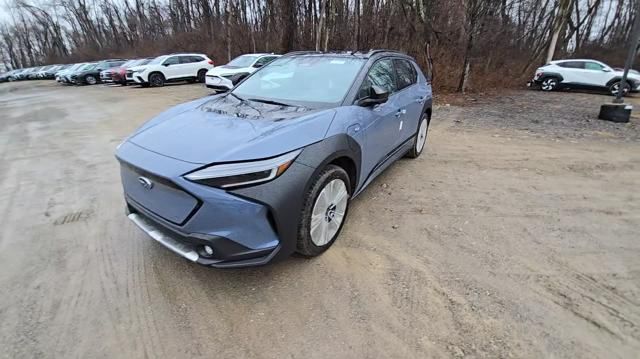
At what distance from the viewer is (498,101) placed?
12617mm

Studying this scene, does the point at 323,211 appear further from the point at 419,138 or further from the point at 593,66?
the point at 593,66

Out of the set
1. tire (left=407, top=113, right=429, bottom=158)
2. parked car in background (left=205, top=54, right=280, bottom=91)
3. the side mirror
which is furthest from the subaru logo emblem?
parked car in background (left=205, top=54, right=280, bottom=91)

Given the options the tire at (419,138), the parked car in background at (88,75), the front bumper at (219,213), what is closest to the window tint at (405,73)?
the tire at (419,138)

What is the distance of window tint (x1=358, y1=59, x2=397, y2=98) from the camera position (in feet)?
11.1

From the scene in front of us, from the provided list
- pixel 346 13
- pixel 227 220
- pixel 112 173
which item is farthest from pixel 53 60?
pixel 227 220

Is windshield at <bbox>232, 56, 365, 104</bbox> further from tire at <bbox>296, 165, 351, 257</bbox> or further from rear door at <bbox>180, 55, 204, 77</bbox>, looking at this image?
rear door at <bbox>180, 55, 204, 77</bbox>

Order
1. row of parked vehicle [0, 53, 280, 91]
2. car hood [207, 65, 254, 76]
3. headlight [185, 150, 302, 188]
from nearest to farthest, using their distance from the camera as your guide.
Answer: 1. headlight [185, 150, 302, 188]
2. car hood [207, 65, 254, 76]
3. row of parked vehicle [0, 53, 280, 91]

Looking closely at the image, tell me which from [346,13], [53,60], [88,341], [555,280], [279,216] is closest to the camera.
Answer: [88,341]

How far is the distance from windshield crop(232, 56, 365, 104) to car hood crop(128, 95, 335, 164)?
309 mm

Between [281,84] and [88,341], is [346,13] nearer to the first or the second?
[281,84]

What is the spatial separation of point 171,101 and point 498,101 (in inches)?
465

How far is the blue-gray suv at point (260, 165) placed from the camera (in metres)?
2.15

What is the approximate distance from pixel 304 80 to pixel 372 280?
206 cm

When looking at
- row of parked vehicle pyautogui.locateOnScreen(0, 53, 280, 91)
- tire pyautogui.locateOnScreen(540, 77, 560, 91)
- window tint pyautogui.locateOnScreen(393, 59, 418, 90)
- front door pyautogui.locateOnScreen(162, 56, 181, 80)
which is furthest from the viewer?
front door pyautogui.locateOnScreen(162, 56, 181, 80)
